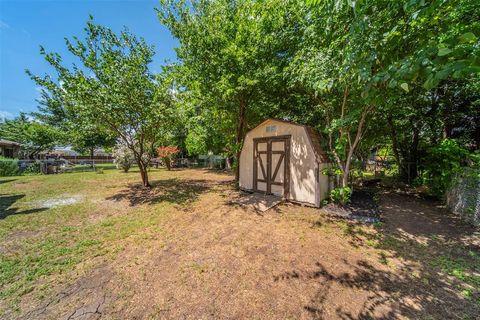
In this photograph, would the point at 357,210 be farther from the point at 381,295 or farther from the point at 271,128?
the point at 271,128

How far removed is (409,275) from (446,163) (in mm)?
6021

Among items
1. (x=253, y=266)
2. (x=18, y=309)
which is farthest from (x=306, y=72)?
(x=18, y=309)

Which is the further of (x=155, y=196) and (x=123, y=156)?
(x=123, y=156)

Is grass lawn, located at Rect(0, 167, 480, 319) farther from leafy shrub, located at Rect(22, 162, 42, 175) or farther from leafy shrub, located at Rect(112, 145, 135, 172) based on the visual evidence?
leafy shrub, located at Rect(22, 162, 42, 175)

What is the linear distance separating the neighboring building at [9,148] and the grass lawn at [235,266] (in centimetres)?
2142

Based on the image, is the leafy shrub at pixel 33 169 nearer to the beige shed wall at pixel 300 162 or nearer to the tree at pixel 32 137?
the tree at pixel 32 137

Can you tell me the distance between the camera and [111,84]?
650 cm

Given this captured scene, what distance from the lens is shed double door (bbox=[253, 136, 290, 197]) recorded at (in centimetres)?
661

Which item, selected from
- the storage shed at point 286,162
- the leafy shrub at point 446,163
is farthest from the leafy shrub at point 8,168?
the leafy shrub at point 446,163

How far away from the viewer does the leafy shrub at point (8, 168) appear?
12.7m

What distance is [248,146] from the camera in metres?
7.99

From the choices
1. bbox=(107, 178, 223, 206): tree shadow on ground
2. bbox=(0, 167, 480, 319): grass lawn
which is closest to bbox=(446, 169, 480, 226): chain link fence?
bbox=(0, 167, 480, 319): grass lawn

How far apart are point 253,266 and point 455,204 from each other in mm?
6713

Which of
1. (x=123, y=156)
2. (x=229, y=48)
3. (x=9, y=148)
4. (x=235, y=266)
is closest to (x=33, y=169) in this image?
(x=123, y=156)
